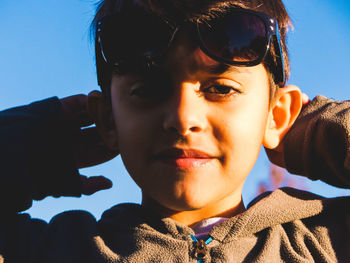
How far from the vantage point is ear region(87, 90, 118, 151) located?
2.15 m

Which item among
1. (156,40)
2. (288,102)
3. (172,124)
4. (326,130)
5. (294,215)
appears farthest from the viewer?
(288,102)

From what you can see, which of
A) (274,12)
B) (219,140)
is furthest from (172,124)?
(274,12)

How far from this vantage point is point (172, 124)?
5.46ft

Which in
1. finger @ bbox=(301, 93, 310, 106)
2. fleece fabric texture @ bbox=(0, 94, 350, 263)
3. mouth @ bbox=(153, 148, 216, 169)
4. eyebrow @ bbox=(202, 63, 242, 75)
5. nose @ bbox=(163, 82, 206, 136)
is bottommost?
fleece fabric texture @ bbox=(0, 94, 350, 263)

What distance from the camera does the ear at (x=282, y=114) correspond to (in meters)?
2.12

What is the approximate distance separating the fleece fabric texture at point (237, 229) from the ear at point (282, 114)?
6 cm

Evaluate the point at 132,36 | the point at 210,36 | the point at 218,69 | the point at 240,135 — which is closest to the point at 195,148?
the point at 240,135

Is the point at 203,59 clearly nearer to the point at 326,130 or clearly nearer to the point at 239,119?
the point at 239,119

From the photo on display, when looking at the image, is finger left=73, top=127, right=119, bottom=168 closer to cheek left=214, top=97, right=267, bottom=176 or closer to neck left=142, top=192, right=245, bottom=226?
neck left=142, top=192, right=245, bottom=226

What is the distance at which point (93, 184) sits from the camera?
230cm

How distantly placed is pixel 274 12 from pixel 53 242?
4.99 ft

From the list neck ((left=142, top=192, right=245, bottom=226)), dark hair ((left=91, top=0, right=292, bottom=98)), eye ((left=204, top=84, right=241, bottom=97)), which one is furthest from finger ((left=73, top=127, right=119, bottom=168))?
eye ((left=204, top=84, right=241, bottom=97))

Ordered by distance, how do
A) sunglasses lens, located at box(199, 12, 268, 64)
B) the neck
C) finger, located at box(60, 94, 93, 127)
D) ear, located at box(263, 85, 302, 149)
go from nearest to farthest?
sunglasses lens, located at box(199, 12, 268, 64), the neck, ear, located at box(263, 85, 302, 149), finger, located at box(60, 94, 93, 127)

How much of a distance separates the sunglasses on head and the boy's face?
0.05 metres
